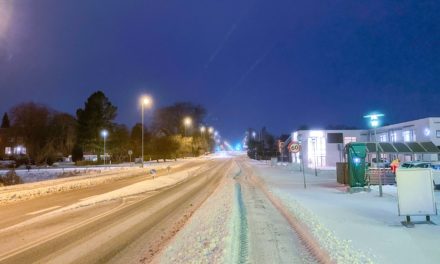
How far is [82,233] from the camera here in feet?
39.5

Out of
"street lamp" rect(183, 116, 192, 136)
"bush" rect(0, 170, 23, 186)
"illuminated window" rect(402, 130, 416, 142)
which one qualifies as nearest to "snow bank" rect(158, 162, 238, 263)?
"bush" rect(0, 170, 23, 186)

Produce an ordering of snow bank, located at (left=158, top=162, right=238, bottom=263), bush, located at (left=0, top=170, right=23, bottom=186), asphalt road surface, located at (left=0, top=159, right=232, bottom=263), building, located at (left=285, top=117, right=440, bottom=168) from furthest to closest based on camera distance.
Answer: building, located at (left=285, top=117, right=440, bottom=168) → bush, located at (left=0, top=170, right=23, bottom=186) → asphalt road surface, located at (left=0, top=159, right=232, bottom=263) → snow bank, located at (left=158, top=162, right=238, bottom=263)

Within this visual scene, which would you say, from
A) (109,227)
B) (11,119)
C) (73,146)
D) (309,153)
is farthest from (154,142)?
(109,227)

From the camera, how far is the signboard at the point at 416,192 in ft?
38.6

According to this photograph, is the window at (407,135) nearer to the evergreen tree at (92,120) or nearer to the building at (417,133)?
the building at (417,133)

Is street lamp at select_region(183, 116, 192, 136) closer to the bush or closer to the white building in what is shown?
the white building

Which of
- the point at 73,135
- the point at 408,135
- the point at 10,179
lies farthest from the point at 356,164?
the point at 73,135

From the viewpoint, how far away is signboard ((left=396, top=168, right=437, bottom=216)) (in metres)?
11.8

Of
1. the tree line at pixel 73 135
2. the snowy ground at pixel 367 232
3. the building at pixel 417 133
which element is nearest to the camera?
the snowy ground at pixel 367 232

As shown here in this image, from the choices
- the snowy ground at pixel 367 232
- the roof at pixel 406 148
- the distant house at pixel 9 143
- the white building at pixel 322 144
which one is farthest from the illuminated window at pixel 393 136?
the distant house at pixel 9 143

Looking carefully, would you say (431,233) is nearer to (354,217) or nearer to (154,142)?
(354,217)

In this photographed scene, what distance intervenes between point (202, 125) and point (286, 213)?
124 m

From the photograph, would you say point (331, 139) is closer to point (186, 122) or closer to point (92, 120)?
point (92, 120)

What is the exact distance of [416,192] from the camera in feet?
38.9
